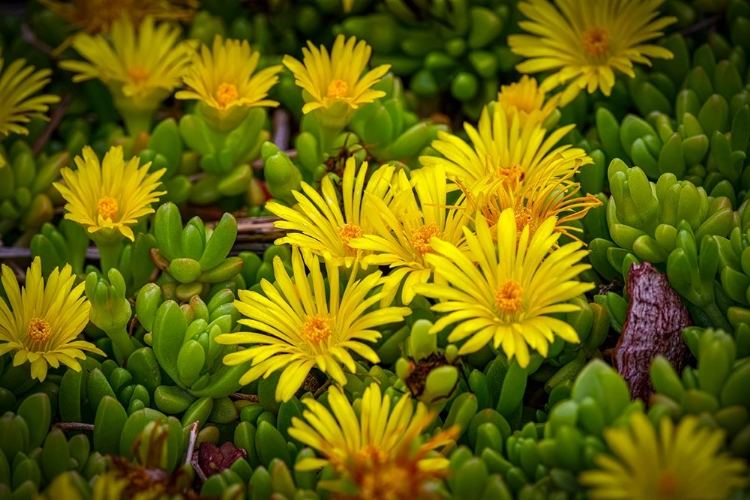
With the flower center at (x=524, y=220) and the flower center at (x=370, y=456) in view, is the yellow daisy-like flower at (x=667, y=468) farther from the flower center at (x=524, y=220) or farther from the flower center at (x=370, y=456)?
the flower center at (x=524, y=220)

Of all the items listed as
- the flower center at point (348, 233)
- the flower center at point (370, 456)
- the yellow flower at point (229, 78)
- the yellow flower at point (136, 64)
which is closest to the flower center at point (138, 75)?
the yellow flower at point (136, 64)

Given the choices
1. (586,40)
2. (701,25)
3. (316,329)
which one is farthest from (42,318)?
(701,25)

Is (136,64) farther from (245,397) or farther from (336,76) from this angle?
(245,397)

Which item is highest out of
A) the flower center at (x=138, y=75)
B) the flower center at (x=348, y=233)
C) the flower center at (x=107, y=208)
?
the flower center at (x=138, y=75)

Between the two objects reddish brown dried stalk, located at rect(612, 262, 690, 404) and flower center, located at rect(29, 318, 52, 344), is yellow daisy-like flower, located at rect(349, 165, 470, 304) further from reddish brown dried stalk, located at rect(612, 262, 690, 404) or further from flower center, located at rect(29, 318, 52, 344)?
flower center, located at rect(29, 318, 52, 344)

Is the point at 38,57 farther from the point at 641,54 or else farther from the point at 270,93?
the point at 641,54

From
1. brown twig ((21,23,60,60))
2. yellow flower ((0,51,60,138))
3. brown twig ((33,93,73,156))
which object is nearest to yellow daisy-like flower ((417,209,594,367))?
yellow flower ((0,51,60,138))
